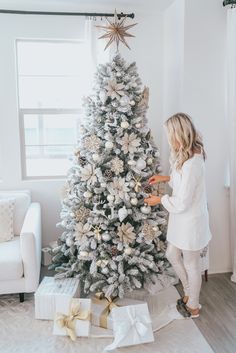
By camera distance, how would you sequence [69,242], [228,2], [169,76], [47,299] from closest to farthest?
[47,299], [69,242], [228,2], [169,76]

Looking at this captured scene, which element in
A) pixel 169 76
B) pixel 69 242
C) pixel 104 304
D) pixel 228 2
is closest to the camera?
pixel 104 304

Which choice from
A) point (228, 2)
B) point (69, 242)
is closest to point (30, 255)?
point (69, 242)

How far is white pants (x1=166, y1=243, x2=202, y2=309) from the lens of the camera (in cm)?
251

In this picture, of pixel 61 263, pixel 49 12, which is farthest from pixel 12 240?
pixel 49 12

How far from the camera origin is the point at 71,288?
8.61 feet

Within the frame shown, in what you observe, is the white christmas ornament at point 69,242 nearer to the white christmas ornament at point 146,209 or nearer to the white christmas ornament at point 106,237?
the white christmas ornament at point 106,237

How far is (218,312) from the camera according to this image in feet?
8.74

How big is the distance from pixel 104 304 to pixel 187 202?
1046 millimetres

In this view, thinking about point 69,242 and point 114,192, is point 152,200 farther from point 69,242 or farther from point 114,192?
point 69,242

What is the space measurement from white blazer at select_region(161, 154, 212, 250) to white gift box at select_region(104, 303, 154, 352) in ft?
1.82

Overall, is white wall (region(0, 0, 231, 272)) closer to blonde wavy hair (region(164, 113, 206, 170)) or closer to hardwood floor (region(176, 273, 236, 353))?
hardwood floor (region(176, 273, 236, 353))

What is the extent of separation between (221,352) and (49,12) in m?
3.18

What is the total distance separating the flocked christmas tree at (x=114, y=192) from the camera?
8.56 ft

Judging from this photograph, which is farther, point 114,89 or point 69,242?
point 69,242
